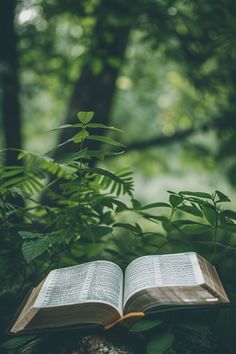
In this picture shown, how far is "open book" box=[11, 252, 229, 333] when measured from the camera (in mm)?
944

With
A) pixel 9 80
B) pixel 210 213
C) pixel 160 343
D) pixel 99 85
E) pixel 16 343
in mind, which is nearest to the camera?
pixel 160 343

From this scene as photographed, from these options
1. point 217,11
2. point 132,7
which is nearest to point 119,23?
point 132,7

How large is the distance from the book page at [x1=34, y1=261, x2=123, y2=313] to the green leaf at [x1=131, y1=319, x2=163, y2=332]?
0.06 metres

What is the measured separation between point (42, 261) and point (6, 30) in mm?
2019

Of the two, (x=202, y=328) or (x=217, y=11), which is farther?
(x=217, y=11)

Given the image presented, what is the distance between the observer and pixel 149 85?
5688mm

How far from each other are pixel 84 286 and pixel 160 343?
0.80 ft

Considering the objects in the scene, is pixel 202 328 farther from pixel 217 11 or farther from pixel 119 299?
pixel 217 11

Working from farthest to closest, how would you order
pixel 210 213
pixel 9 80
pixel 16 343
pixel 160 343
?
pixel 9 80 < pixel 210 213 < pixel 16 343 < pixel 160 343

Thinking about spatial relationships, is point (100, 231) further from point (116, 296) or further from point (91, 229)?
point (116, 296)

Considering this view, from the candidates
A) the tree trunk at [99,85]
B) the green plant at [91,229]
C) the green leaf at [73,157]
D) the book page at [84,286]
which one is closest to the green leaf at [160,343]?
the green plant at [91,229]

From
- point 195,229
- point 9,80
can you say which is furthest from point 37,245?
point 9,80

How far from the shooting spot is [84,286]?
3.32ft

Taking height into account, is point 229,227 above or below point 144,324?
above
